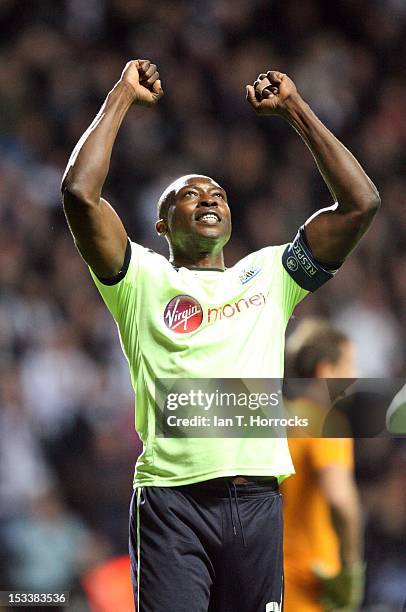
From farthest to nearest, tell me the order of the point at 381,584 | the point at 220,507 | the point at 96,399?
1. the point at 96,399
2. the point at 381,584
3. the point at 220,507

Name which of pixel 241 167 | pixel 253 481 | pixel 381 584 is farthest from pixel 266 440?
pixel 241 167

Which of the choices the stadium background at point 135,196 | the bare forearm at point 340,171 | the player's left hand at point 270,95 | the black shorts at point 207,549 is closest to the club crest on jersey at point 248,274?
the bare forearm at point 340,171

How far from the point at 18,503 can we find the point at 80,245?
7.26 feet

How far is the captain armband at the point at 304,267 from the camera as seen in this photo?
2143 millimetres

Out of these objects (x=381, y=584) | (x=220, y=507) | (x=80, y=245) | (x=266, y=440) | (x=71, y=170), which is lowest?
(x=381, y=584)

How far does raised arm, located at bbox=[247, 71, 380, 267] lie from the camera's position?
6.81 feet

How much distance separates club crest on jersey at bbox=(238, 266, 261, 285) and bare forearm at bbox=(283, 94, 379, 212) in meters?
0.23

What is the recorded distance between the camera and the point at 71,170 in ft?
6.56

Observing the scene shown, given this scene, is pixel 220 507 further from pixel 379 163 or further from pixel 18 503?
pixel 379 163

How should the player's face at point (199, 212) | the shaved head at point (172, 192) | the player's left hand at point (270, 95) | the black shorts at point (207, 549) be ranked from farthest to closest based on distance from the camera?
the shaved head at point (172, 192), the player's face at point (199, 212), the player's left hand at point (270, 95), the black shorts at point (207, 549)

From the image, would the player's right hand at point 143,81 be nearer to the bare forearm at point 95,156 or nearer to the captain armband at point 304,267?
the bare forearm at point 95,156

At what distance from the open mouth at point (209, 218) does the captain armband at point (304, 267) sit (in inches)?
7.7

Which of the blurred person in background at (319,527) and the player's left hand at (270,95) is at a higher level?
the player's left hand at (270,95)

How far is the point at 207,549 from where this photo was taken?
1.93m
